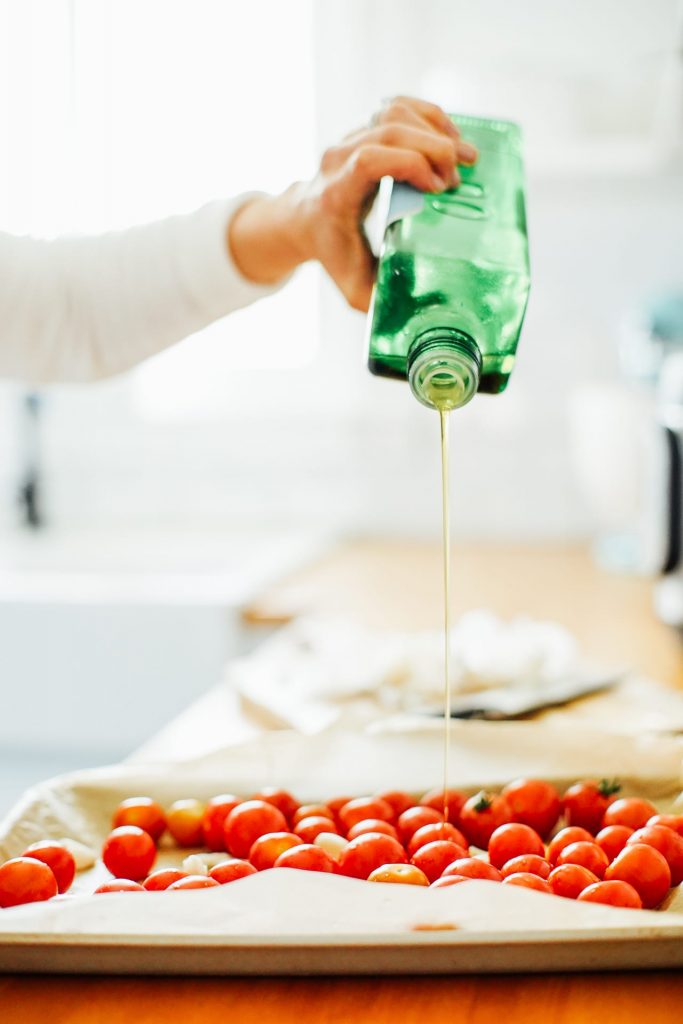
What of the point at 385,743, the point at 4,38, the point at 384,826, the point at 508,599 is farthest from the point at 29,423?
the point at 384,826

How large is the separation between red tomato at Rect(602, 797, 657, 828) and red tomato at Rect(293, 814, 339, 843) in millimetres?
132

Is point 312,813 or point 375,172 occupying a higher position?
point 375,172

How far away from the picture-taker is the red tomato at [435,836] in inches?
25.1

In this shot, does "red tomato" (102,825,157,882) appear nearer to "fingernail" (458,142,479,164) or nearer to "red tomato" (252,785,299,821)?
"red tomato" (252,785,299,821)

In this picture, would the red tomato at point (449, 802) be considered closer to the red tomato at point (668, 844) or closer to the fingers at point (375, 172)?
the red tomato at point (668, 844)

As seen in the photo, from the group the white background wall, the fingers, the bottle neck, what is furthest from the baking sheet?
the white background wall

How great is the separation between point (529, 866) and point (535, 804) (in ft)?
0.33

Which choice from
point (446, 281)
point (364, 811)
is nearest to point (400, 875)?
point (364, 811)

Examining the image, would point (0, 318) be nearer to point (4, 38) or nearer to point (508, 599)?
point (508, 599)

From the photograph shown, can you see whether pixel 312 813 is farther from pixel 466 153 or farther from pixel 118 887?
pixel 466 153

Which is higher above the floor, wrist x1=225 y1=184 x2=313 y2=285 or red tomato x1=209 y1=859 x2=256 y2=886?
wrist x1=225 y1=184 x2=313 y2=285

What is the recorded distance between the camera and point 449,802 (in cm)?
70

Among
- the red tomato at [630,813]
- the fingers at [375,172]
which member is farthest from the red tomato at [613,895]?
the fingers at [375,172]

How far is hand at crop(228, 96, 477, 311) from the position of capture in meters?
0.71
